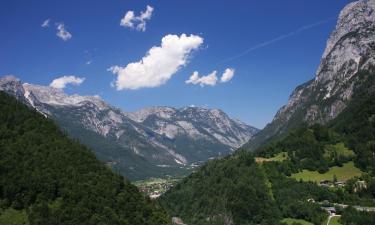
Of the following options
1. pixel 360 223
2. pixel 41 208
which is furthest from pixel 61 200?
pixel 360 223

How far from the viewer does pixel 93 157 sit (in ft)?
630

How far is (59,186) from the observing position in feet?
531

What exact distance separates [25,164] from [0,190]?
12.6 m

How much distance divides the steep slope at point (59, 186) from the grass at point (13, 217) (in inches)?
12.1

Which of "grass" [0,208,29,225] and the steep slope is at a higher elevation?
the steep slope

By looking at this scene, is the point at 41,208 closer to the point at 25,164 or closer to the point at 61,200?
the point at 61,200

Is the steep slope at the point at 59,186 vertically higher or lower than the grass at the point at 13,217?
higher

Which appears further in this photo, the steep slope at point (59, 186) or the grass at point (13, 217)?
the steep slope at point (59, 186)

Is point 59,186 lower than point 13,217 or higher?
higher

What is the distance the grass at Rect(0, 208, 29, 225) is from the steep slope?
31 cm

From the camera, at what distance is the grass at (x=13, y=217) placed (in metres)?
144

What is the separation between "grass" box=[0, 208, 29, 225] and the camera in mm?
144413

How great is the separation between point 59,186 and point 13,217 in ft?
62.9

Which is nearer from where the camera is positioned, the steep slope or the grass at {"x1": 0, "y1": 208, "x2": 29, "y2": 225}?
the grass at {"x1": 0, "y1": 208, "x2": 29, "y2": 225}
